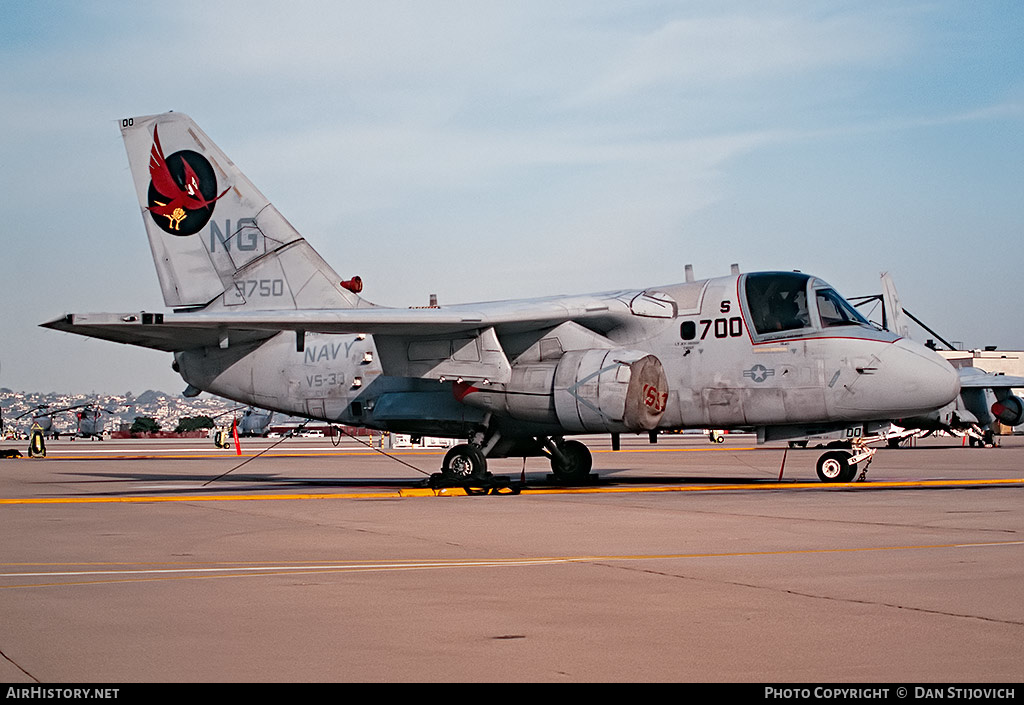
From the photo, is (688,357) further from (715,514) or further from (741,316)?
(715,514)

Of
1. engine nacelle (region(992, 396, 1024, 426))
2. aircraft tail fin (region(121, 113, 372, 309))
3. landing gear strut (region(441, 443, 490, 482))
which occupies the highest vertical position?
aircraft tail fin (region(121, 113, 372, 309))

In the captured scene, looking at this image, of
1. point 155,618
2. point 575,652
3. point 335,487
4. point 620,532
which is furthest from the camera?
point 335,487

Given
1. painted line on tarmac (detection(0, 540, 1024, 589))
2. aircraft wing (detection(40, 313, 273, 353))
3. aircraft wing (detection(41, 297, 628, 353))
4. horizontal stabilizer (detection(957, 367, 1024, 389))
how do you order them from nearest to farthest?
painted line on tarmac (detection(0, 540, 1024, 589)) < aircraft wing (detection(40, 313, 273, 353)) < aircraft wing (detection(41, 297, 628, 353)) < horizontal stabilizer (detection(957, 367, 1024, 389))

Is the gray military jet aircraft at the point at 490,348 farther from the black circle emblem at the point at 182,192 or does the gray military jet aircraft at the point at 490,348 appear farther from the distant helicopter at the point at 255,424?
the distant helicopter at the point at 255,424

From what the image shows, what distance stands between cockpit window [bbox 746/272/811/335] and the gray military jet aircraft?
23mm

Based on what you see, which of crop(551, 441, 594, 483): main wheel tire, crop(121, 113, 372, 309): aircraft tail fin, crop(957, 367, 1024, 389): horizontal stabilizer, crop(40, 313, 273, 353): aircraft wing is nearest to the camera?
crop(40, 313, 273, 353): aircraft wing

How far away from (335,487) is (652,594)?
Answer: 1420cm

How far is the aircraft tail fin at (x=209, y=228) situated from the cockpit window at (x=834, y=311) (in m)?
8.87

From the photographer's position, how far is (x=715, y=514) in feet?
42.4

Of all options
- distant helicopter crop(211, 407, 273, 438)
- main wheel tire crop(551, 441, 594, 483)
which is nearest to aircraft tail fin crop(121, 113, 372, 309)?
main wheel tire crop(551, 441, 594, 483)

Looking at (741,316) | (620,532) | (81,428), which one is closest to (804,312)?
(741,316)

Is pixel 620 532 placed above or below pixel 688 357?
below

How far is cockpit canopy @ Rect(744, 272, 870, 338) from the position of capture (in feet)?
58.5

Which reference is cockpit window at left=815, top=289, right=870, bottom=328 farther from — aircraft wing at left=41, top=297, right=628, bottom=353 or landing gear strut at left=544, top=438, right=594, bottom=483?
landing gear strut at left=544, top=438, right=594, bottom=483
